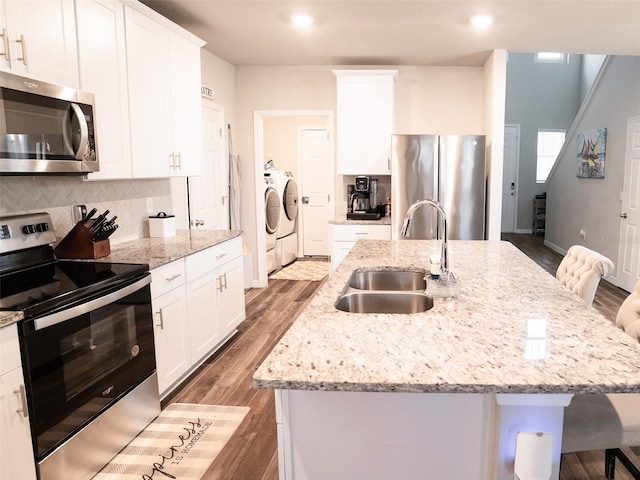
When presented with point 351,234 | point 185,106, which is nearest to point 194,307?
point 185,106

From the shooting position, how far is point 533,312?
1.64 metres

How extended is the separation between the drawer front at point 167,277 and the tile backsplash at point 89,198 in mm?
616

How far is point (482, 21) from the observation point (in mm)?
3637

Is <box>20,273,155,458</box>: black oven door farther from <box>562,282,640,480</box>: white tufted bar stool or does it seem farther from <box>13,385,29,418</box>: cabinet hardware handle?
<box>562,282,640,480</box>: white tufted bar stool

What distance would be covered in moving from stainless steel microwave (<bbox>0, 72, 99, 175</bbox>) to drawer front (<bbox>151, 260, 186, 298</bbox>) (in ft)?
2.10

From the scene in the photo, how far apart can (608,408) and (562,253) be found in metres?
6.43

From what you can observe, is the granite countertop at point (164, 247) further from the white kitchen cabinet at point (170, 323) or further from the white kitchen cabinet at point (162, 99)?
the white kitchen cabinet at point (162, 99)

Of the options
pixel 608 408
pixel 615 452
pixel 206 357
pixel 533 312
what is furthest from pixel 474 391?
pixel 206 357

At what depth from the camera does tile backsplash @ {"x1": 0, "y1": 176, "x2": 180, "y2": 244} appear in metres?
2.41

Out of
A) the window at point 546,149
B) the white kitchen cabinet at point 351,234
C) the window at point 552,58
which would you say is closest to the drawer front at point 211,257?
the white kitchen cabinet at point 351,234

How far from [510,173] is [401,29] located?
21.5 ft

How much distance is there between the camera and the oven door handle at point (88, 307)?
5.85 ft

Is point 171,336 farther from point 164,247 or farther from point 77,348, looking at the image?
point 77,348

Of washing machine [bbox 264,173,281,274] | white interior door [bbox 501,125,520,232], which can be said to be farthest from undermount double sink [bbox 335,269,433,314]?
white interior door [bbox 501,125,520,232]
